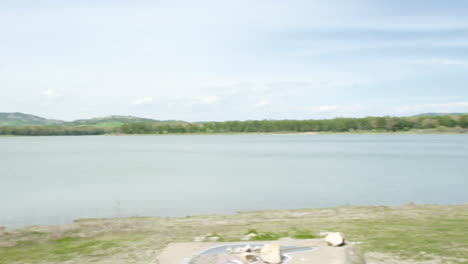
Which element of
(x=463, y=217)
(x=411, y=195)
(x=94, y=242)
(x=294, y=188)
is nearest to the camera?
(x=94, y=242)

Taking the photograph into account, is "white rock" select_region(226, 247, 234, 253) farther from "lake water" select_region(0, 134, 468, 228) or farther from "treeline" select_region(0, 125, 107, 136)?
"treeline" select_region(0, 125, 107, 136)

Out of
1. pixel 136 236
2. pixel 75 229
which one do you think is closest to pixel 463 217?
pixel 136 236

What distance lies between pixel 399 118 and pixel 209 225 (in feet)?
413

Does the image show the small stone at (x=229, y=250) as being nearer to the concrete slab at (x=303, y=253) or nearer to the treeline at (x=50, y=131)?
the concrete slab at (x=303, y=253)

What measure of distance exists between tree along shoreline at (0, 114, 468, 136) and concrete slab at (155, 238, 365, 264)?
409ft

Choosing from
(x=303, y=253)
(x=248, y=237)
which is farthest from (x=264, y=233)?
(x=303, y=253)

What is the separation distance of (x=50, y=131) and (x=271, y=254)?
6334 inches

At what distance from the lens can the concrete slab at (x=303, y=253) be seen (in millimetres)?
6723

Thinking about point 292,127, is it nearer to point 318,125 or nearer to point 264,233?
point 318,125

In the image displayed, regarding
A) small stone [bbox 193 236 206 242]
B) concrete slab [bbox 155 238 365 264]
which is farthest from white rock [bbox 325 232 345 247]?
small stone [bbox 193 236 206 242]

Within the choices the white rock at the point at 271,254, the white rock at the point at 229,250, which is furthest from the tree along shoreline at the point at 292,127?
the white rock at the point at 271,254

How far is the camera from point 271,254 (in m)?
6.62

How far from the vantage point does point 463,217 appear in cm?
1211

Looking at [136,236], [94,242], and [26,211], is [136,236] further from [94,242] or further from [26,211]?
[26,211]
